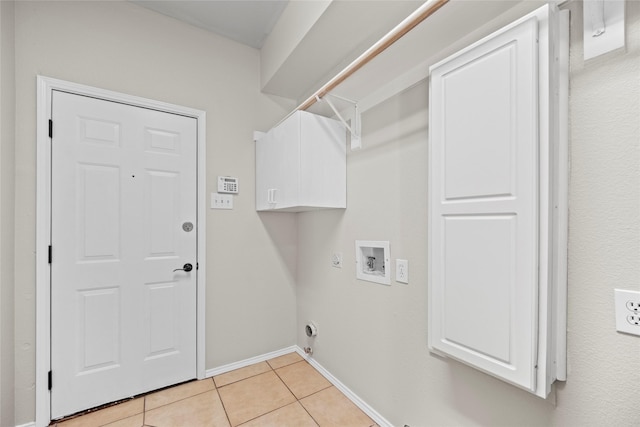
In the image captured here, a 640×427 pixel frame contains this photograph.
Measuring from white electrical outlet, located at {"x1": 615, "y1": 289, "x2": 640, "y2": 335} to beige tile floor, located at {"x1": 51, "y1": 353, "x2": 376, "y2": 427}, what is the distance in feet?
4.57

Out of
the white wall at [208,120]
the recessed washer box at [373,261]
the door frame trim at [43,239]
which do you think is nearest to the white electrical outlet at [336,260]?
the recessed washer box at [373,261]

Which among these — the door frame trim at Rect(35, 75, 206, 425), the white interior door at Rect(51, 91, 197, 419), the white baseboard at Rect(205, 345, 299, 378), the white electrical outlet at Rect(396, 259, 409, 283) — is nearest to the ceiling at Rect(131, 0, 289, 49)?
the white interior door at Rect(51, 91, 197, 419)

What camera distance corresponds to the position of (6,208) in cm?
155

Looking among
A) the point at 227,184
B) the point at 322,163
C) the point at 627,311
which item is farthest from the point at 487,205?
the point at 227,184

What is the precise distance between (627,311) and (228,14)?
273 centimetres

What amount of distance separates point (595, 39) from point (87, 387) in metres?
3.10

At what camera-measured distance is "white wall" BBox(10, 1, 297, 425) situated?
1.65 m

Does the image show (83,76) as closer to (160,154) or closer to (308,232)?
(160,154)

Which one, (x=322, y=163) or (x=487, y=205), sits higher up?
(x=322, y=163)

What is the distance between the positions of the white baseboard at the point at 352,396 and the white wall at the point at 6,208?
6.17 ft

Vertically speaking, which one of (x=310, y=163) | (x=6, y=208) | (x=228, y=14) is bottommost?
(x=6, y=208)

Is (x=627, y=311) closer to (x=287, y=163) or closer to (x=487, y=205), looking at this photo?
(x=487, y=205)

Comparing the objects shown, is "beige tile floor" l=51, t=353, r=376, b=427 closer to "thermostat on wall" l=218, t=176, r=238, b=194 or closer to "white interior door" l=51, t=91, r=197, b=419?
"white interior door" l=51, t=91, r=197, b=419

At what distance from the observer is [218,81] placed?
230 cm
